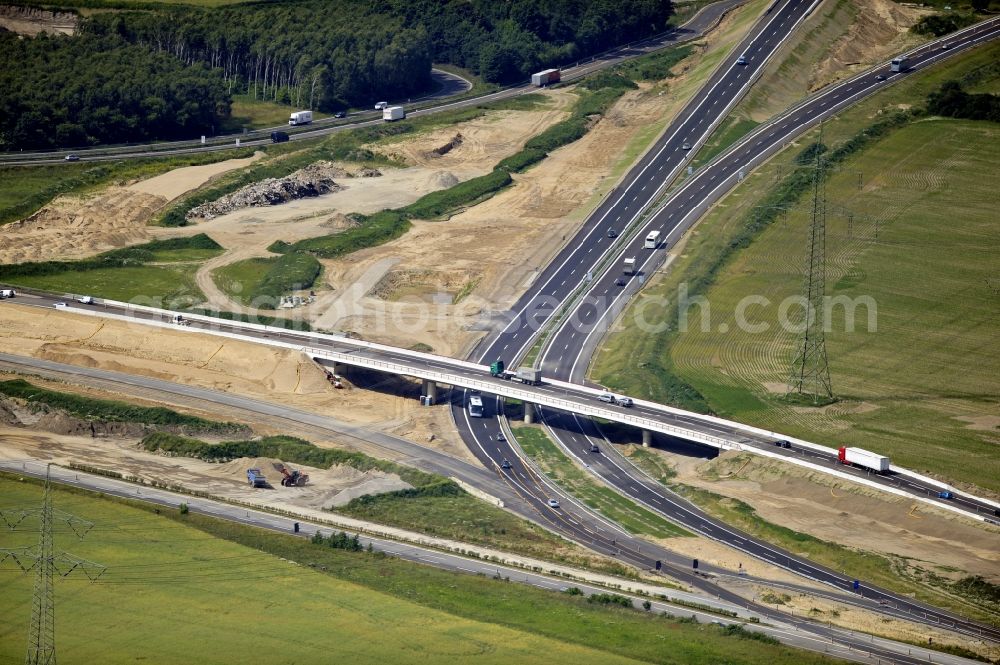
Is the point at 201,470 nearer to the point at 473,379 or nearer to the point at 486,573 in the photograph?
the point at 473,379

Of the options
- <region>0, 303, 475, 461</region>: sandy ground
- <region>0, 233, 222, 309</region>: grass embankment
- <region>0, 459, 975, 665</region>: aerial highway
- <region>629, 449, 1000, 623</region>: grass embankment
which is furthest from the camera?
<region>0, 233, 222, 309</region>: grass embankment

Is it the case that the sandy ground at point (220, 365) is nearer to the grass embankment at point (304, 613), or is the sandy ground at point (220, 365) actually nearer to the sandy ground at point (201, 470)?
the sandy ground at point (201, 470)

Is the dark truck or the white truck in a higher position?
the white truck

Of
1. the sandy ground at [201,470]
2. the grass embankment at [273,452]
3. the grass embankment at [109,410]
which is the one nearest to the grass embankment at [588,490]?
the grass embankment at [273,452]

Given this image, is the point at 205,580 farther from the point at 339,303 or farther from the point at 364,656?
the point at 339,303

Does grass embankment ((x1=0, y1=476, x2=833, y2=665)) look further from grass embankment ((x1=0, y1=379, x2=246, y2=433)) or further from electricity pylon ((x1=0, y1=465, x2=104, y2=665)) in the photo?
grass embankment ((x1=0, y1=379, x2=246, y2=433))

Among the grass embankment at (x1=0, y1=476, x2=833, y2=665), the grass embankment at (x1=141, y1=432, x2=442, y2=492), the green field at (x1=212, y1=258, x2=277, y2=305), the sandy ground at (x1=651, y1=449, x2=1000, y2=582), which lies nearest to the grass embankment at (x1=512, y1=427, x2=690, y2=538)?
the sandy ground at (x1=651, y1=449, x2=1000, y2=582)

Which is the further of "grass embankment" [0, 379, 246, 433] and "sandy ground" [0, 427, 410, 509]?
"grass embankment" [0, 379, 246, 433]
